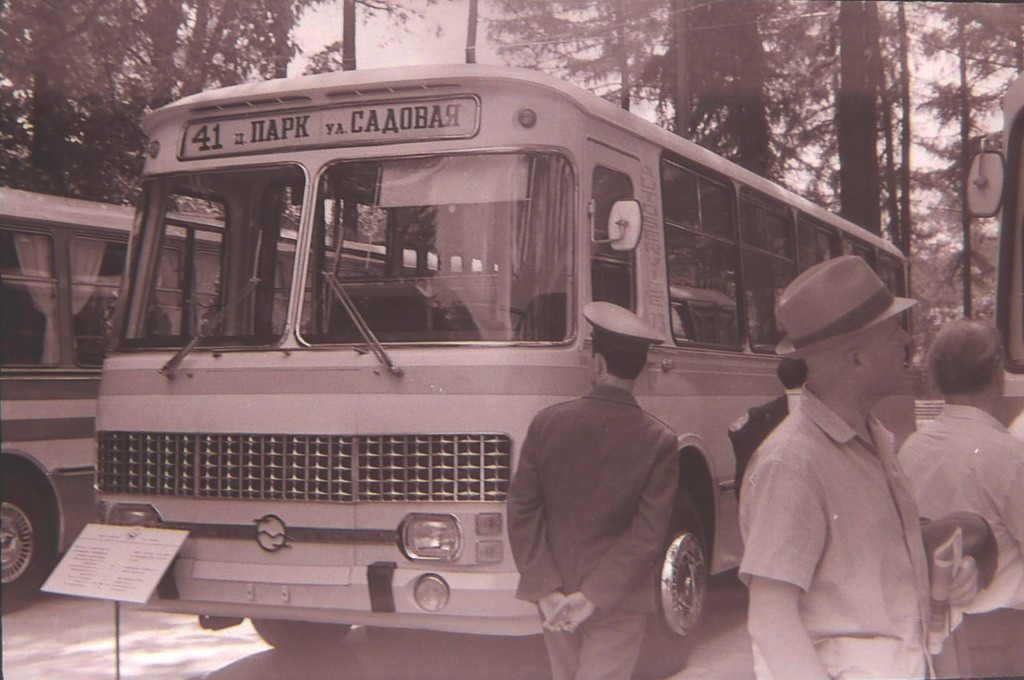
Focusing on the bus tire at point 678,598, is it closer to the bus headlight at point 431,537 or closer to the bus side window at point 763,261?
the bus headlight at point 431,537

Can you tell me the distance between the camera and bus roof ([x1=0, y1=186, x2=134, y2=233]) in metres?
5.29

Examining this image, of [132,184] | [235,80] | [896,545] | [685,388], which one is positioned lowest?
[896,545]

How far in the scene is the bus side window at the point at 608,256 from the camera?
495cm

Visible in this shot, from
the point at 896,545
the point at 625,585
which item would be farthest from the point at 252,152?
the point at 896,545

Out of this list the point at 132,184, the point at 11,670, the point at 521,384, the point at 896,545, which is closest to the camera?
the point at 896,545

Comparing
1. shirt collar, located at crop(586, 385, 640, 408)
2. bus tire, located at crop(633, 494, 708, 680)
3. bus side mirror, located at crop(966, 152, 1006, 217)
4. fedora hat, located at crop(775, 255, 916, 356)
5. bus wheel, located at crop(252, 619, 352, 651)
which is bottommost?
bus wheel, located at crop(252, 619, 352, 651)

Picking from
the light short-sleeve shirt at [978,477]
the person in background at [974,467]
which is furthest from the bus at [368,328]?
the light short-sleeve shirt at [978,477]

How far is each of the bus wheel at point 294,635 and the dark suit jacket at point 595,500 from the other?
7.69 feet

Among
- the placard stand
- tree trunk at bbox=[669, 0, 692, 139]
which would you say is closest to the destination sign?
tree trunk at bbox=[669, 0, 692, 139]

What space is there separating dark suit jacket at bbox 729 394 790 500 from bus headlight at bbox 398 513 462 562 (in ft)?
5.59

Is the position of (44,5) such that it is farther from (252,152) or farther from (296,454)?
(296,454)

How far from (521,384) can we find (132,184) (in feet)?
7.04

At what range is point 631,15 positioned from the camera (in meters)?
5.51

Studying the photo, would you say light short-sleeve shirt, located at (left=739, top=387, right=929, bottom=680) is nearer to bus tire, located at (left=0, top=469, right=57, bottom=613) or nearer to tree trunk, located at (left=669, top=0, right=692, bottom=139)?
tree trunk, located at (left=669, top=0, right=692, bottom=139)
